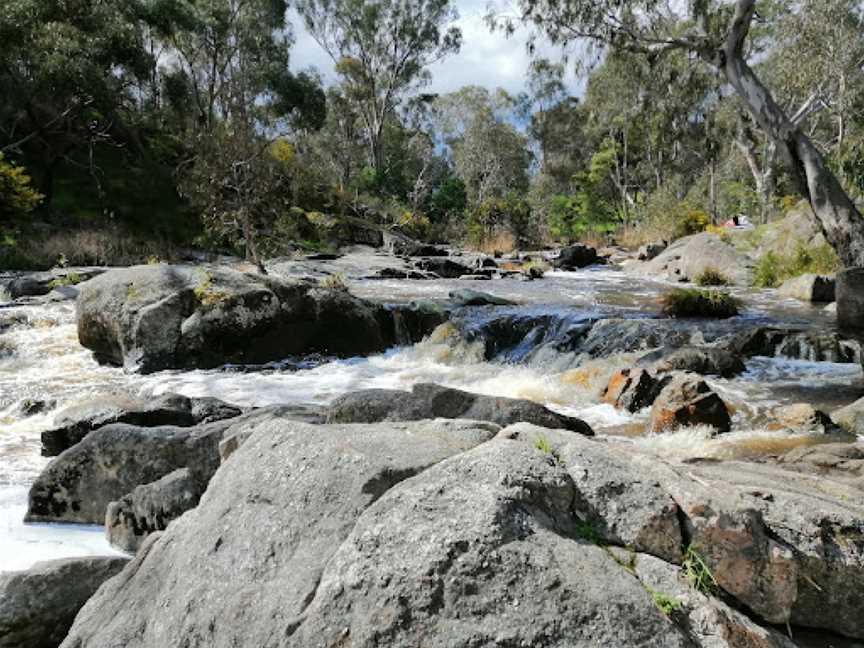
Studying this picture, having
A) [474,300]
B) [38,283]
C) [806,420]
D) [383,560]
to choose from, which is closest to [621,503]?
[383,560]

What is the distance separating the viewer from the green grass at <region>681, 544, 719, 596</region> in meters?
1.77

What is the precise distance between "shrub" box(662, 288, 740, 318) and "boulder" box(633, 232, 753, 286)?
5483mm

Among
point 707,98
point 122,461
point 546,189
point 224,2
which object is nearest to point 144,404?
point 122,461

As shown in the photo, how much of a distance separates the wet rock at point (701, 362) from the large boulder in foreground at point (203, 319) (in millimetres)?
4763

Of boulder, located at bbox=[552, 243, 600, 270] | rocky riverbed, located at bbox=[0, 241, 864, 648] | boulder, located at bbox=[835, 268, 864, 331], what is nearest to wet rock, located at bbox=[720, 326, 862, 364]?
rocky riverbed, located at bbox=[0, 241, 864, 648]

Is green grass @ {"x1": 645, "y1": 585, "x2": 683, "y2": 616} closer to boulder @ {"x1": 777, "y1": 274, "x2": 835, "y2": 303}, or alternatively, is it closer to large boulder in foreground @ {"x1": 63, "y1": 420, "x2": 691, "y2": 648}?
large boulder in foreground @ {"x1": 63, "y1": 420, "x2": 691, "y2": 648}

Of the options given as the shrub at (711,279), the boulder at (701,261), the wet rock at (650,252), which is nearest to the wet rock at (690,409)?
the shrub at (711,279)

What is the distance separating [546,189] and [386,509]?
45.9 m

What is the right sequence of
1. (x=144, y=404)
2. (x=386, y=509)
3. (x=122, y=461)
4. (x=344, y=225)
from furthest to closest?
(x=344, y=225) < (x=144, y=404) < (x=122, y=461) < (x=386, y=509)

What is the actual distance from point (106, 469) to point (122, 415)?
5.47 feet

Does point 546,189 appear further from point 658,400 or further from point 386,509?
point 386,509

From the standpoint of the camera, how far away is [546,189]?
46000 mm

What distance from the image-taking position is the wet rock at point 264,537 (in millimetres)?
1903

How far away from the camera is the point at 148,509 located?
3951 millimetres
